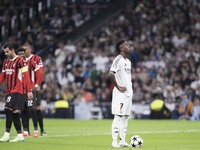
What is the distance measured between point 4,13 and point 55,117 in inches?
347

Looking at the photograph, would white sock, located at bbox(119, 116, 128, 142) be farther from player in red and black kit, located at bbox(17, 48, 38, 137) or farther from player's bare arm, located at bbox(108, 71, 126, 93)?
player in red and black kit, located at bbox(17, 48, 38, 137)

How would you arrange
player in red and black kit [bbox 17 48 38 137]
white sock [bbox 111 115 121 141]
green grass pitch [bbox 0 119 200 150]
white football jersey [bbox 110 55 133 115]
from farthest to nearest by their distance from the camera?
player in red and black kit [bbox 17 48 38 137] → white football jersey [bbox 110 55 133 115] → white sock [bbox 111 115 121 141] → green grass pitch [bbox 0 119 200 150]

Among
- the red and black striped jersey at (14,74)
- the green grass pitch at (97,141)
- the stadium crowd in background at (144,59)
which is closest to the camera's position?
the green grass pitch at (97,141)

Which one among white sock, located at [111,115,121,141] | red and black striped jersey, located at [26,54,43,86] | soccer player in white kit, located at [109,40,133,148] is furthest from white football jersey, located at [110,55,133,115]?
red and black striped jersey, located at [26,54,43,86]

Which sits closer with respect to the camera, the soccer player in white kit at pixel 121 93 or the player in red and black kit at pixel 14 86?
the soccer player in white kit at pixel 121 93

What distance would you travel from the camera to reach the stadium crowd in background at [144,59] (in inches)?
1300

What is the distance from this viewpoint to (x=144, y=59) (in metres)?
35.2

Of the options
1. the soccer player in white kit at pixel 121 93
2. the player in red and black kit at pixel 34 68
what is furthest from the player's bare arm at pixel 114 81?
the player in red and black kit at pixel 34 68

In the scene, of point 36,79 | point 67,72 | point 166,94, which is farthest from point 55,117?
point 36,79

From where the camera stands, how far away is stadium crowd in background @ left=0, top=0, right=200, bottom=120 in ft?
108

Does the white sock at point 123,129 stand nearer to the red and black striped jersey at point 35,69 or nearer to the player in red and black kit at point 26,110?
the player in red and black kit at point 26,110

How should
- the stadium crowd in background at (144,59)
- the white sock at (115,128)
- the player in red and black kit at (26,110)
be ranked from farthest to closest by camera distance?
the stadium crowd in background at (144,59)
the player in red and black kit at (26,110)
the white sock at (115,128)

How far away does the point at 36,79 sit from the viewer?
1934 cm

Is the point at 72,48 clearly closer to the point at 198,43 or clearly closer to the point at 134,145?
the point at 198,43
